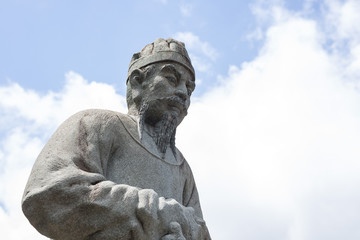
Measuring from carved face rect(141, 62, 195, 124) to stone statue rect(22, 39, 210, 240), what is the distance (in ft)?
0.04

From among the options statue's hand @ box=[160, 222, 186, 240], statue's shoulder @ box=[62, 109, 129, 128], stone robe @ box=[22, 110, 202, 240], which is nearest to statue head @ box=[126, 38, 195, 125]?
stone robe @ box=[22, 110, 202, 240]

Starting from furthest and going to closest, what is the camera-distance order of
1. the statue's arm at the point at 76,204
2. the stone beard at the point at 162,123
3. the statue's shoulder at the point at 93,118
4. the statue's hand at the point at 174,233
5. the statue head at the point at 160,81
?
the statue head at the point at 160,81 < the stone beard at the point at 162,123 < the statue's shoulder at the point at 93,118 < the statue's hand at the point at 174,233 < the statue's arm at the point at 76,204

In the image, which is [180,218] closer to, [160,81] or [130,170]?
[130,170]

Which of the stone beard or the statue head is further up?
the statue head

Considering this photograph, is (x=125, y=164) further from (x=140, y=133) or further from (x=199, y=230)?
(x=199, y=230)

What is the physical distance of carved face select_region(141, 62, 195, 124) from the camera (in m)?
6.47

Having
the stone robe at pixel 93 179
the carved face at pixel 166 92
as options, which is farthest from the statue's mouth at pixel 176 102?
the stone robe at pixel 93 179

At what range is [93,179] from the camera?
5.27 metres

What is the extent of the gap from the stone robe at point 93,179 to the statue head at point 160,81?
371mm

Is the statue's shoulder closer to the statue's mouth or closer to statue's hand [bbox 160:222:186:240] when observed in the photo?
the statue's mouth

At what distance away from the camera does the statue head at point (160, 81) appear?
21.3 ft

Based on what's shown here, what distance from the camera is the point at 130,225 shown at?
511 centimetres

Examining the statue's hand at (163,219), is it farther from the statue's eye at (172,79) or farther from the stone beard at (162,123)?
the statue's eye at (172,79)

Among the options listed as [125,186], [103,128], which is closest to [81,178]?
[125,186]
